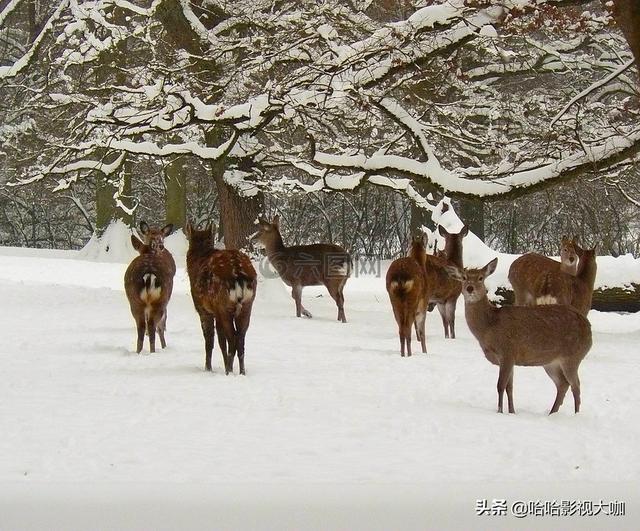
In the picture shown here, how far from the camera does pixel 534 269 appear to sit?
1309cm

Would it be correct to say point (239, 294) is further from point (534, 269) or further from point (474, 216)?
point (474, 216)

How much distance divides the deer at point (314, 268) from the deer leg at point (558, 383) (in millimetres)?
7381

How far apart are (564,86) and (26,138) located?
12.1 m

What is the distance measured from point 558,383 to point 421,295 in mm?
3538

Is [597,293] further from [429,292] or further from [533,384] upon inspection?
[533,384]

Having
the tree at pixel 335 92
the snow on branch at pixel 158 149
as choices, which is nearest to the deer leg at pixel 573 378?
the tree at pixel 335 92

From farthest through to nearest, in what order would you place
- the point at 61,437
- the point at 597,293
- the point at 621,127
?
the point at 597,293
the point at 621,127
the point at 61,437

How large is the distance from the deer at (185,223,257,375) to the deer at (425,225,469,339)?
3.67m

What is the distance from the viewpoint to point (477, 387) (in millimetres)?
9633

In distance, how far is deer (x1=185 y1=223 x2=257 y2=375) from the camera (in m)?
9.68

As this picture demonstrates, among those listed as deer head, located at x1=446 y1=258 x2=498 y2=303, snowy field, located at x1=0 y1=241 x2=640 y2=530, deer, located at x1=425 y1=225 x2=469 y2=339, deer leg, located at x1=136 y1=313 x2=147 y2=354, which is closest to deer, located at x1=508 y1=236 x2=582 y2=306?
deer, located at x1=425 y1=225 x2=469 y2=339

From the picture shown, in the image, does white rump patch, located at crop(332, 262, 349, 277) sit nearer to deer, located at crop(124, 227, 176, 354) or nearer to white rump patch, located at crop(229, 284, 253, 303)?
deer, located at crop(124, 227, 176, 354)

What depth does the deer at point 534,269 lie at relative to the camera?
12906 millimetres

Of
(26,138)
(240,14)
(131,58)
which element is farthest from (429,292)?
(26,138)
